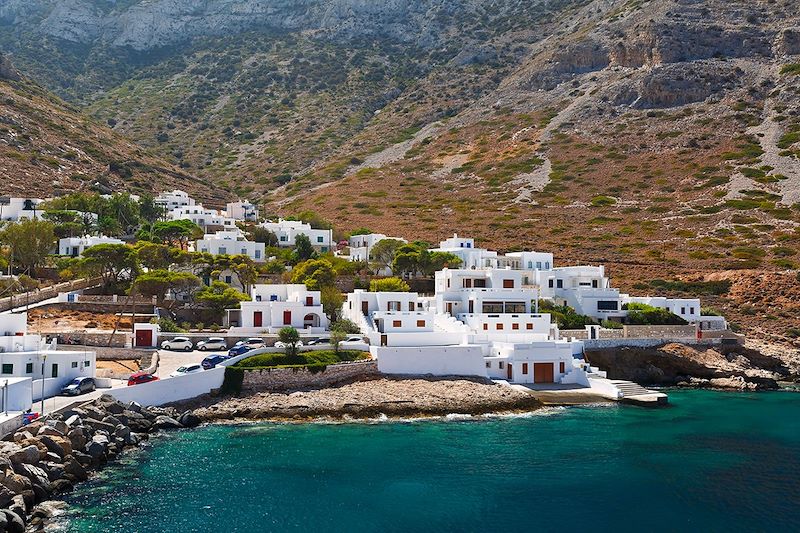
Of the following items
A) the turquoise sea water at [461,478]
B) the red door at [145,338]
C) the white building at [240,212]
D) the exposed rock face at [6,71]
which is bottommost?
the turquoise sea water at [461,478]

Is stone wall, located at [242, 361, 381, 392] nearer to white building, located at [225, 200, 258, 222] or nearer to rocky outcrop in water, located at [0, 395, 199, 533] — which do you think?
rocky outcrop in water, located at [0, 395, 199, 533]

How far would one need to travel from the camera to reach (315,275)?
59.4m

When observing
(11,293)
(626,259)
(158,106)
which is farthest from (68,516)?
(158,106)

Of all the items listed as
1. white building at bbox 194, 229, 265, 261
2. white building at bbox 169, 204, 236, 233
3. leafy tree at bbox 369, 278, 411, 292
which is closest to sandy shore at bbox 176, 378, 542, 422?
leafy tree at bbox 369, 278, 411, 292

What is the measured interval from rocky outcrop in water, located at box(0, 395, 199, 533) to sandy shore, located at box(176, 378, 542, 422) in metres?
3.03

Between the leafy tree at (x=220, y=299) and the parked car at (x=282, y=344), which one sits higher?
the leafy tree at (x=220, y=299)

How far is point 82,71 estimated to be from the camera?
173 m

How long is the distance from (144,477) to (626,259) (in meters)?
68.1

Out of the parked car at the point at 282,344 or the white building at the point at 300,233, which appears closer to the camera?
the parked car at the point at 282,344

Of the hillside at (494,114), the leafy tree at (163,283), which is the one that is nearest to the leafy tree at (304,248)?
the leafy tree at (163,283)

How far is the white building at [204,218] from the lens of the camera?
276ft

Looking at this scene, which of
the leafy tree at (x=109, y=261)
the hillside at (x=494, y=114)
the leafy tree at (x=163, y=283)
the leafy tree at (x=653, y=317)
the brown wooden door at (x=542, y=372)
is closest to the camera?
the brown wooden door at (x=542, y=372)

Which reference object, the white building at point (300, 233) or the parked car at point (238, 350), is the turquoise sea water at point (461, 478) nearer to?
the parked car at point (238, 350)

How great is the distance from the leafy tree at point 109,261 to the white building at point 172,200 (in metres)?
34.1
